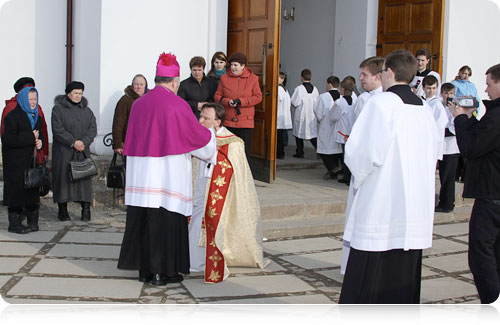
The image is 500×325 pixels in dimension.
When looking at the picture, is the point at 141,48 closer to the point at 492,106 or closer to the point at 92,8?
the point at 92,8

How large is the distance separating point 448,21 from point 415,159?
25.7 ft

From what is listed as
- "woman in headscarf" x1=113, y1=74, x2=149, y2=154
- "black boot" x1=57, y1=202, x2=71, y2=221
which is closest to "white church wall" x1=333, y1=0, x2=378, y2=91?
"woman in headscarf" x1=113, y1=74, x2=149, y2=154

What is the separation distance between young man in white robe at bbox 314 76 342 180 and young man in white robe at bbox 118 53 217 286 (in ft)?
15.8

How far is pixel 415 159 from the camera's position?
3.70 metres

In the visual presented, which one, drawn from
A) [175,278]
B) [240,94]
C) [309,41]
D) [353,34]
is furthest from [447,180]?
[309,41]

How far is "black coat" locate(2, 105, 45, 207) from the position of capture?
21.3ft

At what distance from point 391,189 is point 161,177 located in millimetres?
1891

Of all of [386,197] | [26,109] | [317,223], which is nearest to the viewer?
[386,197]

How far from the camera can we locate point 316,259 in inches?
233

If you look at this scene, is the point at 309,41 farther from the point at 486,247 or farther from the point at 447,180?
the point at 486,247

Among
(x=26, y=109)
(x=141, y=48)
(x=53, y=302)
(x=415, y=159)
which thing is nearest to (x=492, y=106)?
(x=415, y=159)

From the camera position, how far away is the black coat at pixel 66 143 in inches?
275

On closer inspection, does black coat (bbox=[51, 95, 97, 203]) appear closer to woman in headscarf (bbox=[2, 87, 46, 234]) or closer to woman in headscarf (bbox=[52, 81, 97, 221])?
woman in headscarf (bbox=[52, 81, 97, 221])

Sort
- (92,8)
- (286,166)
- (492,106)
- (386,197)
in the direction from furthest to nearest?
(286,166) → (92,8) → (492,106) → (386,197)
